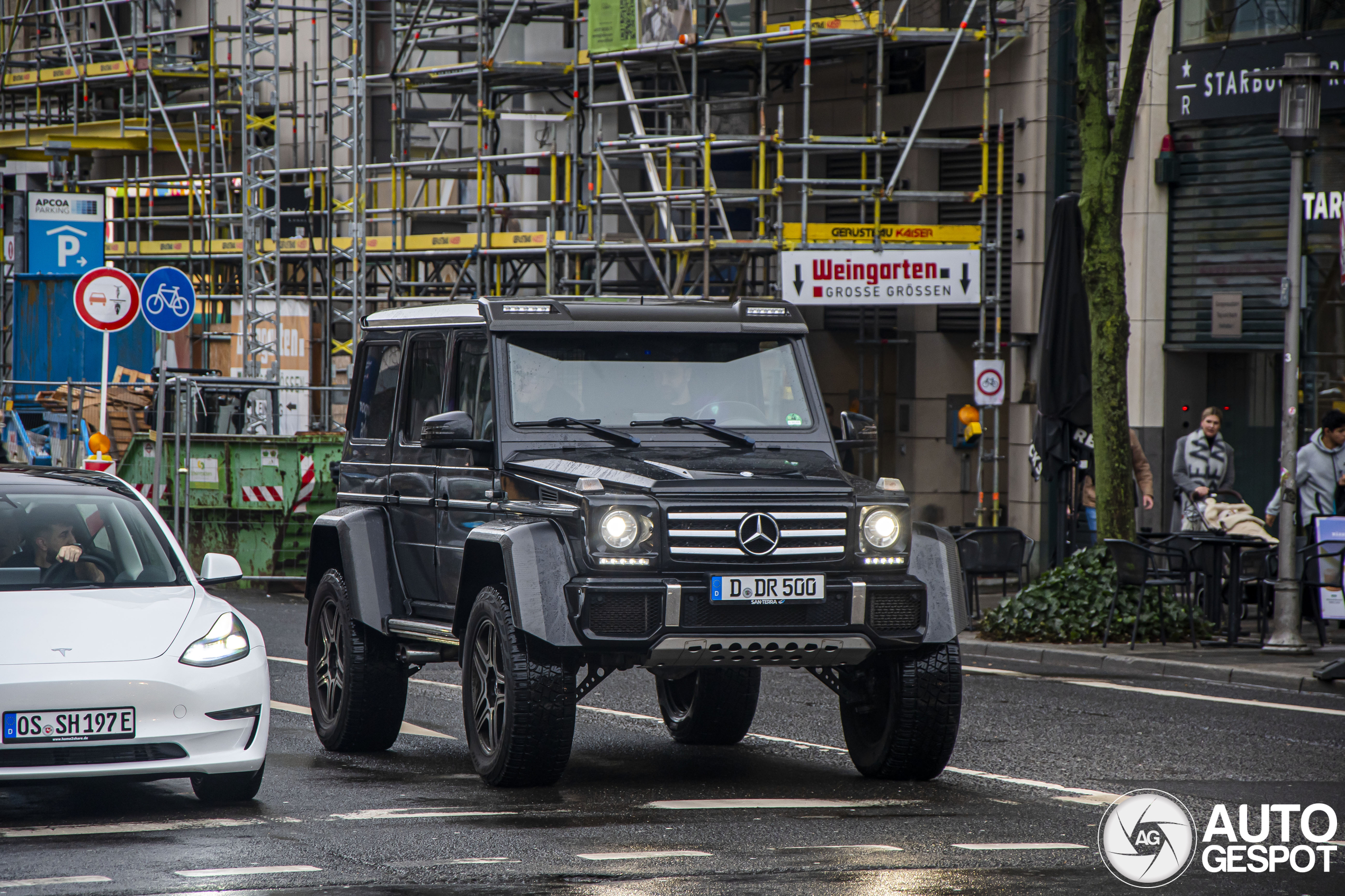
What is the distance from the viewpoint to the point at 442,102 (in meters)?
33.9

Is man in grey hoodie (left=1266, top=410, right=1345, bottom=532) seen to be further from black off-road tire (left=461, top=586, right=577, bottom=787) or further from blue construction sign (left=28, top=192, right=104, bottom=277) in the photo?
blue construction sign (left=28, top=192, right=104, bottom=277)

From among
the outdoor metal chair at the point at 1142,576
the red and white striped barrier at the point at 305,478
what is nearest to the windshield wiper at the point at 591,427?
the outdoor metal chair at the point at 1142,576

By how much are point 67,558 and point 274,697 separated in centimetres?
423

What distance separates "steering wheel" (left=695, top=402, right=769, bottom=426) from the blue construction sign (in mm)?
19015

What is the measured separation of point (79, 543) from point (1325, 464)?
38.8 feet

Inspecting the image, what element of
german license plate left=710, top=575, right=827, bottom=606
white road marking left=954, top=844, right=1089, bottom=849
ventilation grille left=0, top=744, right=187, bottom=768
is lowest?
white road marking left=954, top=844, right=1089, bottom=849

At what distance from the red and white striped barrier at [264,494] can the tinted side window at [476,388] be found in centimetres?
1239

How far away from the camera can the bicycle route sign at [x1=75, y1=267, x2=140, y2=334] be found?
20156 millimetres

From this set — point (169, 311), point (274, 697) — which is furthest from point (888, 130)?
point (274, 697)

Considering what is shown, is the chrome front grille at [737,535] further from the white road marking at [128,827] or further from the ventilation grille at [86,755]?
the ventilation grille at [86,755]

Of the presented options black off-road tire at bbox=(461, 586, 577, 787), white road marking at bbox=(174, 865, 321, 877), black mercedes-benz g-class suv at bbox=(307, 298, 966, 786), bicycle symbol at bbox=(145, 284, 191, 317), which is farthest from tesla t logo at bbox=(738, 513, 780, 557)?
bicycle symbol at bbox=(145, 284, 191, 317)

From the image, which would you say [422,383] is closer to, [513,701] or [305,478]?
[513,701]

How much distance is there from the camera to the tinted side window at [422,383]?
10.3m

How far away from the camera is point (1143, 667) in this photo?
593 inches
